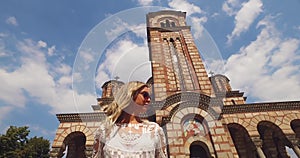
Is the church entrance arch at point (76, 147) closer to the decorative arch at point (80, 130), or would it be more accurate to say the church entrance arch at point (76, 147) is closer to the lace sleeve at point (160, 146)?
the decorative arch at point (80, 130)

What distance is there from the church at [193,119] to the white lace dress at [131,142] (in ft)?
15.4

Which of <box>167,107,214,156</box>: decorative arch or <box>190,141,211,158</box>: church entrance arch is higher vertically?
<box>167,107,214,156</box>: decorative arch

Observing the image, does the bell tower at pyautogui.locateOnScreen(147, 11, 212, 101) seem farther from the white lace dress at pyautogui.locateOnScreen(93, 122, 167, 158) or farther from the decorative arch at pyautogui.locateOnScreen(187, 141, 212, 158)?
the white lace dress at pyautogui.locateOnScreen(93, 122, 167, 158)

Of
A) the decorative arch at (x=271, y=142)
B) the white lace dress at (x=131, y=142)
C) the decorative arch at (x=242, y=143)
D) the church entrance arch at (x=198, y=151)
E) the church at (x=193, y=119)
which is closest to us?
the white lace dress at (x=131, y=142)

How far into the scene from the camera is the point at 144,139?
1.87 m

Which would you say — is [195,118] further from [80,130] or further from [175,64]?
[80,130]

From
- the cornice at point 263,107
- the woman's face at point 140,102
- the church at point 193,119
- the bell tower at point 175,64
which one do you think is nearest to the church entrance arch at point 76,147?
the church at point 193,119

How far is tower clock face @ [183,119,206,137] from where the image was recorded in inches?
364

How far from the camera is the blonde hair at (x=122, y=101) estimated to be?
6.40 feet

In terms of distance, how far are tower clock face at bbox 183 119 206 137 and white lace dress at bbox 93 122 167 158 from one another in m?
7.66

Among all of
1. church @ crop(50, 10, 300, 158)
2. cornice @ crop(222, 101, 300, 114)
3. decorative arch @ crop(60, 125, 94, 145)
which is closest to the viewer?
church @ crop(50, 10, 300, 158)

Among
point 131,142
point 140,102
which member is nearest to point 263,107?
point 140,102

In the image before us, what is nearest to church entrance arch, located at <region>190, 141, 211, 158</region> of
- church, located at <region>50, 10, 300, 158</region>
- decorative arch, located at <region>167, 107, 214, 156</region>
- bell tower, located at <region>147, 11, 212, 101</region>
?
church, located at <region>50, 10, 300, 158</region>

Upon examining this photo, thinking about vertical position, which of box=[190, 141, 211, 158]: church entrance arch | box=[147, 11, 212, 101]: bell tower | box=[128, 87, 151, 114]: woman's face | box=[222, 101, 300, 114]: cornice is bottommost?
box=[128, 87, 151, 114]: woman's face
